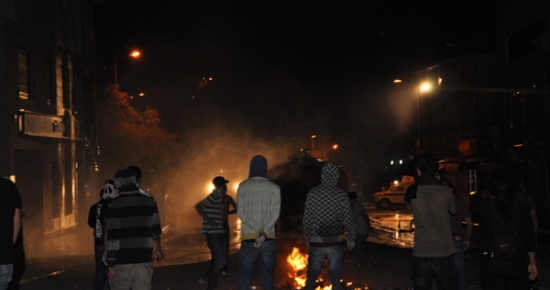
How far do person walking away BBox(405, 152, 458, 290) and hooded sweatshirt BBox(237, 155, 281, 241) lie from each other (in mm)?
1666

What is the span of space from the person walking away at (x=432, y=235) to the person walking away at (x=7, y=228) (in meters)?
3.90

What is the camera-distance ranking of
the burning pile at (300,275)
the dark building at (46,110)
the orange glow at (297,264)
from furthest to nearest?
the dark building at (46,110) < the orange glow at (297,264) < the burning pile at (300,275)

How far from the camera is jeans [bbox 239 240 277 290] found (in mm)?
7250

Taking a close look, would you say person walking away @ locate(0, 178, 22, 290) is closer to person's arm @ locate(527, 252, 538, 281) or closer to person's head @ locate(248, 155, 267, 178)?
person's head @ locate(248, 155, 267, 178)

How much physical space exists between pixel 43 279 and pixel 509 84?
24.2 meters

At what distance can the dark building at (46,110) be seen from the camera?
58.9ft

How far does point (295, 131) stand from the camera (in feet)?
199

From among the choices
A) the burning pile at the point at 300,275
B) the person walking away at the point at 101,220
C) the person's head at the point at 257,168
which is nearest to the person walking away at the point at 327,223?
the person's head at the point at 257,168

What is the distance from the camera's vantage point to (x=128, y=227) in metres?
6.31

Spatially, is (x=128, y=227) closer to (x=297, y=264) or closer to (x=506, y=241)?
(x=506, y=241)

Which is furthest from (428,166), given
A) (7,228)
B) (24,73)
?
(24,73)

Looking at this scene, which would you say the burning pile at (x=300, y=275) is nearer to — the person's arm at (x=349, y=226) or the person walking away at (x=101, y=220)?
the person's arm at (x=349, y=226)

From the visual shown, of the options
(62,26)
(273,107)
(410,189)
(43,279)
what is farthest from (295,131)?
(410,189)

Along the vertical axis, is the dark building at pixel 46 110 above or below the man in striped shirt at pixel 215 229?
above
